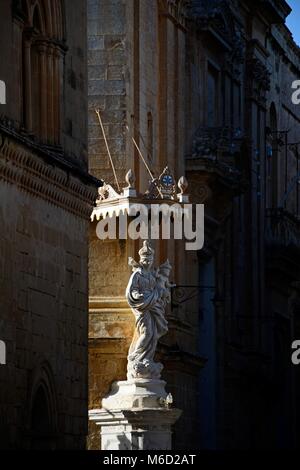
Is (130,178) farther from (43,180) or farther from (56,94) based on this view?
(43,180)

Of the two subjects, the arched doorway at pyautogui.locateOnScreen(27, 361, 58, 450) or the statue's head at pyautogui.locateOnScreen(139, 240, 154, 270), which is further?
the statue's head at pyautogui.locateOnScreen(139, 240, 154, 270)

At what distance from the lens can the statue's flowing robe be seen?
41.7 metres

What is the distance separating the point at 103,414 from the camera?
41094mm

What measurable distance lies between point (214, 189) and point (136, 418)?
13.2 metres

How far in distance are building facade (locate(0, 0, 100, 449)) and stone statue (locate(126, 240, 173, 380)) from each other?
8.86 feet

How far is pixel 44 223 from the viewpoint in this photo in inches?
1453

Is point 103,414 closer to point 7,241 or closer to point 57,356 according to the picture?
point 57,356

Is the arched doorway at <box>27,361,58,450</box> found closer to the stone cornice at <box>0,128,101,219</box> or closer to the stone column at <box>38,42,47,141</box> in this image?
the stone cornice at <box>0,128,101,219</box>

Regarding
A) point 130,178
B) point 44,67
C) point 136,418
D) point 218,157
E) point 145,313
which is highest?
point 218,157

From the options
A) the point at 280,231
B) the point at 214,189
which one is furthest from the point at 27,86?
the point at 280,231

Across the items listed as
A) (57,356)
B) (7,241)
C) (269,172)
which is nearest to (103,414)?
(57,356)

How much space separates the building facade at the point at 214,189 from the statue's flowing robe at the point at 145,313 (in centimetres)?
311

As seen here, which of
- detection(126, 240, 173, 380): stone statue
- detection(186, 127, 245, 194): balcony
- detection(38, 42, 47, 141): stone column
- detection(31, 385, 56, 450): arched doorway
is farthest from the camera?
detection(186, 127, 245, 194): balcony

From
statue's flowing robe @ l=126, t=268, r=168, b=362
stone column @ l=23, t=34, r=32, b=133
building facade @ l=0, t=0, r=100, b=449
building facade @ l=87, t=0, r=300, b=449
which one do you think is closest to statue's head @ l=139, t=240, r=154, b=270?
statue's flowing robe @ l=126, t=268, r=168, b=362
